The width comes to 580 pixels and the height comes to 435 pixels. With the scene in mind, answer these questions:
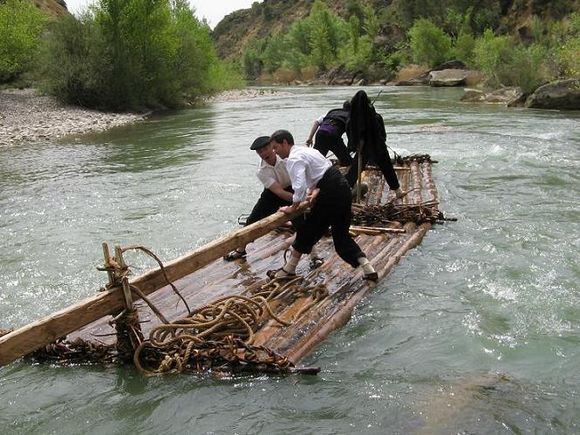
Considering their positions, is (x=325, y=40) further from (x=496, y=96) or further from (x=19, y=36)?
(x=19, y=36)

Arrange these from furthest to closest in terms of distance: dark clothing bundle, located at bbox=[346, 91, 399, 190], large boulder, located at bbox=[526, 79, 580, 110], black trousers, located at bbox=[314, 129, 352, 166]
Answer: large boulder, located at bbox=[526, 79, 580, 110] → black trousers, located at bbox=[314, 129, 352, 166] → dark clothing bundle, located at bbox=[346, 91, 399, 190]

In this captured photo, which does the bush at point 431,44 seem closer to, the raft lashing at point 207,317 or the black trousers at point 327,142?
the black trousers at point 327,142

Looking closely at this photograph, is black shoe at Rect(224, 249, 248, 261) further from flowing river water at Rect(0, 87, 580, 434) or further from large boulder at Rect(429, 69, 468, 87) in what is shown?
large boulder at Rect(429, 69, 468, 87)

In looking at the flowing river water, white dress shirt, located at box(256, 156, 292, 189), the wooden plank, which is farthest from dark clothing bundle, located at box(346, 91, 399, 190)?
the wooden plank

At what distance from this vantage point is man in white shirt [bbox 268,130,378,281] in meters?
5.72

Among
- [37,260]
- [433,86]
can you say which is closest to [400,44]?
[433,86]

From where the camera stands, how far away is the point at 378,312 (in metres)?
5.75

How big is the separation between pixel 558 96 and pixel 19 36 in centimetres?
2599

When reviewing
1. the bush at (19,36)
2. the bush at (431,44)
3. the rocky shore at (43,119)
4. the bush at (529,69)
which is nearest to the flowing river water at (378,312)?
the rocky shore at (43,119)

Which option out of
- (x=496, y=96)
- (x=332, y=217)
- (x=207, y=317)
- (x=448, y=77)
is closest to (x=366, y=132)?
(x=332, y=217)

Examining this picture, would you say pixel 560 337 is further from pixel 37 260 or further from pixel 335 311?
pixel 37 260

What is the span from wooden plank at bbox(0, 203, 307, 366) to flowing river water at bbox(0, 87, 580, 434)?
0.70m

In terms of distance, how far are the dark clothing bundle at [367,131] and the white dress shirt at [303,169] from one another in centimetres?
299

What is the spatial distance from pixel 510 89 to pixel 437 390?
95.5ft
